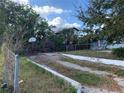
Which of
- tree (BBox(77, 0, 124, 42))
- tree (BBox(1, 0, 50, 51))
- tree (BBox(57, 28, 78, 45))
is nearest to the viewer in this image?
tree (BBox(77, 0, 124, 42))

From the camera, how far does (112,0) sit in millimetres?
17625

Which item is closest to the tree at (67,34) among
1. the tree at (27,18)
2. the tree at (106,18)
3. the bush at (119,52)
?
the tree at (27,18)

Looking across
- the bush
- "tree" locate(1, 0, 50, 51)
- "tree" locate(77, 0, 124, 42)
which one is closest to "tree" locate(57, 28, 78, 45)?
"tree" locate(1, 0, 50, 51)

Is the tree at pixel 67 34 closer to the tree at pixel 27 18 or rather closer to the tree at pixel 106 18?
the tree at pixel 27 18

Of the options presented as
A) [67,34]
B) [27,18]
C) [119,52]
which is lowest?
[119,52]

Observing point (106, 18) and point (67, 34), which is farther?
point (67, 34)

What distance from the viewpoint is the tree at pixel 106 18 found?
1648cm

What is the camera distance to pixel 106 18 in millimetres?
17938

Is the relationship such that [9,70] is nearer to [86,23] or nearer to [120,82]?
[120,82]

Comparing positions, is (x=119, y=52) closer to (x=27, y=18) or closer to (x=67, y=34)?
(x=27, y=18)

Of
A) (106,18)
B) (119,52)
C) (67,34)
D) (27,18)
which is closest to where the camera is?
(106,18)

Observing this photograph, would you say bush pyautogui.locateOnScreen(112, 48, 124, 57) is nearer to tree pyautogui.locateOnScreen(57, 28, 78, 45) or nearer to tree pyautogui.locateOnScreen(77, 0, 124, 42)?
tree pyautogui.locateOnScreen(77, 0, 124, 42)

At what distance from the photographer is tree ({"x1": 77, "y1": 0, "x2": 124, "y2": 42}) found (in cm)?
1648

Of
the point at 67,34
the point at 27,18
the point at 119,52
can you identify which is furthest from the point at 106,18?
the point at 67,34
